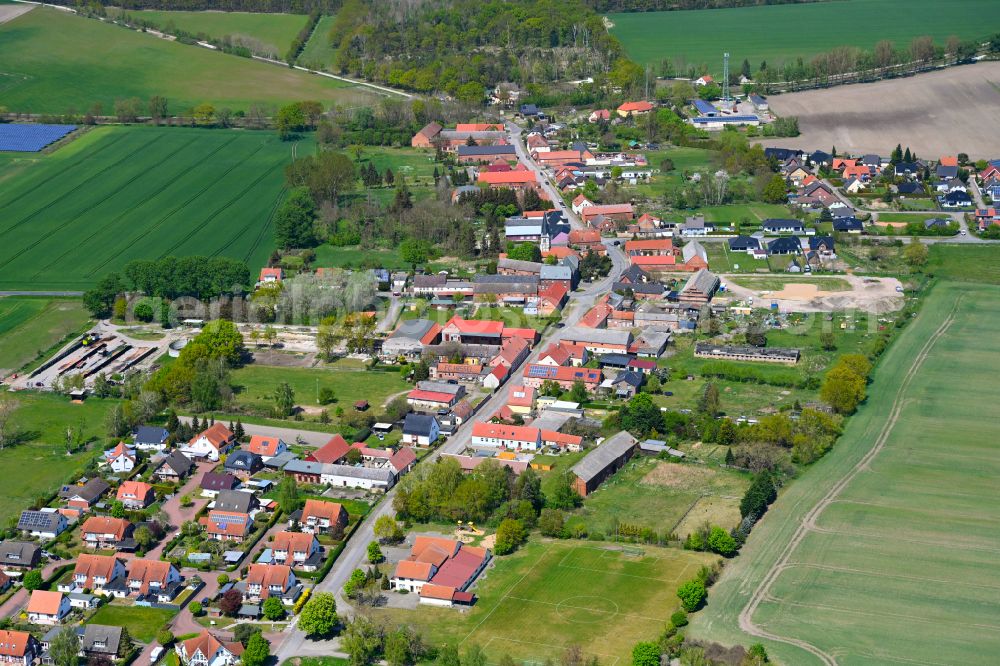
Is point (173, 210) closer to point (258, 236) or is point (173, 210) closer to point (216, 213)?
point (216, 213)

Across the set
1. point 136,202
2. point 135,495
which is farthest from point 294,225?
point 135,495

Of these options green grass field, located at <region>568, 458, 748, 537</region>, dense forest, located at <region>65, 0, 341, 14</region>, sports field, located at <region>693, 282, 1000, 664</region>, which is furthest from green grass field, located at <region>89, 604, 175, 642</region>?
dense forest, located at <region>65, 0, 341, 14</region>

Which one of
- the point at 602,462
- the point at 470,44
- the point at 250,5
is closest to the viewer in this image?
the point at 602,462

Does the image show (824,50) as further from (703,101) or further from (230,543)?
(230,543)

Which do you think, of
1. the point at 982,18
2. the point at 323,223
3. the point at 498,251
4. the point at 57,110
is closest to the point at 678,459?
the point at 498,251

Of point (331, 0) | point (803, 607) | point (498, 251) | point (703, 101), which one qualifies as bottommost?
Answer: point (803, 607)
